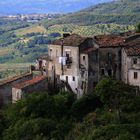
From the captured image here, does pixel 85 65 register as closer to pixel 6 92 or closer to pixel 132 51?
pixel 132 51

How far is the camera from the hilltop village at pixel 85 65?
5497 cm

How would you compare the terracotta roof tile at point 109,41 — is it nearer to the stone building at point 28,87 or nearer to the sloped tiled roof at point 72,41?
the sloped tiled roof at point 72,41

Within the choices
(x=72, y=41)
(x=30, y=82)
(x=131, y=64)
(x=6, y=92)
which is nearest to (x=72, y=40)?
(x=72, y=41)

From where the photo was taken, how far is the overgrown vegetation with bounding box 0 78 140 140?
4841 cm

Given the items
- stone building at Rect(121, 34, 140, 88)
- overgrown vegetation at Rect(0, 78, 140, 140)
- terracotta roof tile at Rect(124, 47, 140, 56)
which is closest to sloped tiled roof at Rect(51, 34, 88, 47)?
stone building at Rect(121, 34, 140, 88)

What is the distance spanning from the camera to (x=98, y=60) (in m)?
55.3

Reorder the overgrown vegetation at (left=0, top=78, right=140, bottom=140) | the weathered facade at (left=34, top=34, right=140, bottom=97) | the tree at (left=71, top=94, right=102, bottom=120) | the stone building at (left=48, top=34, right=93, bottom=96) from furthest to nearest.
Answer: the stone building at (left=48, top=34, right=93, bottom=96) → the weathered facade at (left=34, top=34, right=140, bottom=97) → the tree at (left=71, top=94, right=102, bottom=120) → the overgrown vegetation at (left=0, top=78, right=140, bottom=140)

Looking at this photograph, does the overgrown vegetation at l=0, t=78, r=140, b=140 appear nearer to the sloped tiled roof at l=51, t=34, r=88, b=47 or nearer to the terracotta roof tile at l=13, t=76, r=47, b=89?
the terracotta roof tile at l=13, t=76, r=47, b=89

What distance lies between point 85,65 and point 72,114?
16.1 feet

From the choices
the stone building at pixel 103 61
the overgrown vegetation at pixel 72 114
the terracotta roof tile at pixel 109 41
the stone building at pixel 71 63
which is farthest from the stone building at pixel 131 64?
the stone building at pixel 71 63

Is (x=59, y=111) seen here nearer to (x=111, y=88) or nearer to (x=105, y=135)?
(x=111, y=88)

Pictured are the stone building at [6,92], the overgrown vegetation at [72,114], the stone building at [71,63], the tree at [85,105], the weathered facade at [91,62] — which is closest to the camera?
the overgrown vegetation at [72,114]

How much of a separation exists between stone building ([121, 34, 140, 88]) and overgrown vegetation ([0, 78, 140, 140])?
1.41 meters

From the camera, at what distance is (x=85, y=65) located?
181 feet
